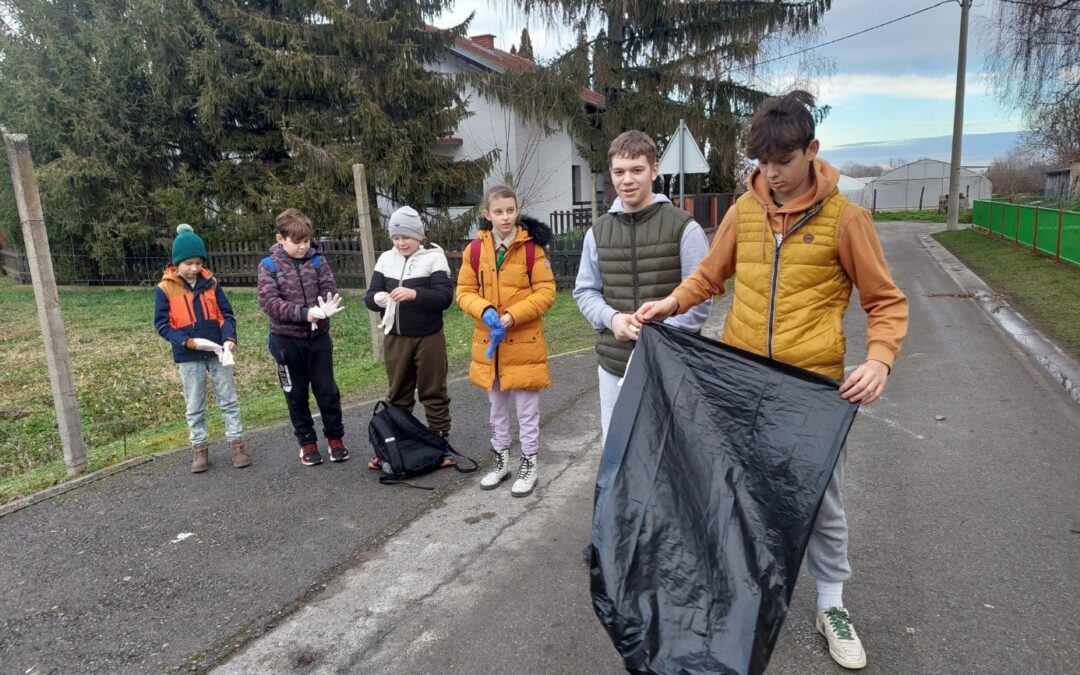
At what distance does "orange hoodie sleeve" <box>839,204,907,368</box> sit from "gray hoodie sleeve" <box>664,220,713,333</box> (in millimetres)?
830

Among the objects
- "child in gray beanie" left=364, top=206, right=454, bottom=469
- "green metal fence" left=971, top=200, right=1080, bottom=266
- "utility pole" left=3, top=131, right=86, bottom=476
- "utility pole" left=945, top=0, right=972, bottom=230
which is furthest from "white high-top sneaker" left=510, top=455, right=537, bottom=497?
"utility pole" left=945, top=0, right=972, bottom=230

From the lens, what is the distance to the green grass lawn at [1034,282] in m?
9.30

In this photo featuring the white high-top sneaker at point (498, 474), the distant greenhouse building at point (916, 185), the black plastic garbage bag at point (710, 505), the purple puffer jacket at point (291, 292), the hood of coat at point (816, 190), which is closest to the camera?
the black plastic garbage bag at point (710, 505)

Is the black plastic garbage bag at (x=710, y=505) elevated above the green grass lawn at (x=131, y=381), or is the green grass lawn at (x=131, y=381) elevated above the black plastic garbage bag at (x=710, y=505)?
the black plastic garbage bag at (x=710, y=505)

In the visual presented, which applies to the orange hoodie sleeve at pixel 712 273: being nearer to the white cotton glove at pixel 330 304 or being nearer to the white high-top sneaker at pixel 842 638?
the white high-top sneaker at pixel 842 638

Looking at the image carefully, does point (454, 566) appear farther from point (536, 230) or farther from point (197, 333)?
point (197, 333)

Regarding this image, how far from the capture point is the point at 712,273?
9.30ft

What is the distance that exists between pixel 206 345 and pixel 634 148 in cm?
329

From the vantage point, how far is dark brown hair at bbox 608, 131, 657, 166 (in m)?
3.12

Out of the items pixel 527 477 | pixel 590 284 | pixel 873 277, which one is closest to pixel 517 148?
pixel 527 477

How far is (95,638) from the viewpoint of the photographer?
303 cm

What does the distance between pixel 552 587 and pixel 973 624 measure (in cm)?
179

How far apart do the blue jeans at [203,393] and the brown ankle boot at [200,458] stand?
4cm

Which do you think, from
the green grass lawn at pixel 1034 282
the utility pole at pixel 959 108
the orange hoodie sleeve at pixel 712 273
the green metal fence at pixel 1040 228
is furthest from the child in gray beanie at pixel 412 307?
the utility pole at pixel 959 108
